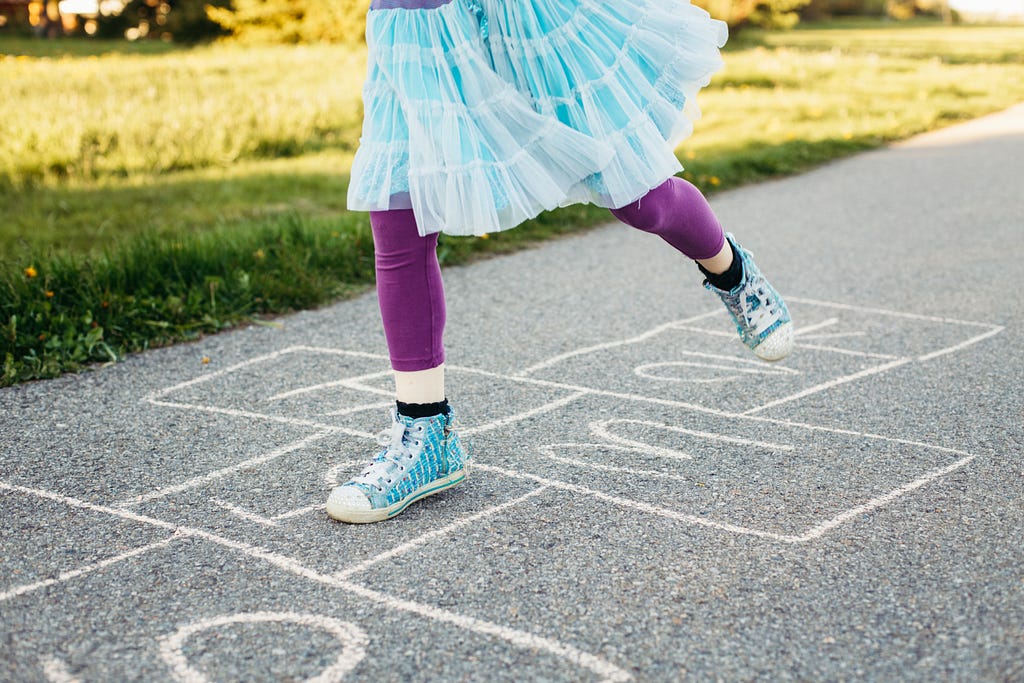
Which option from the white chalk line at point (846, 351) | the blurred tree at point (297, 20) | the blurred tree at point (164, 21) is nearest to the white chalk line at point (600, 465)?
the white chalk line at point (846, 351)

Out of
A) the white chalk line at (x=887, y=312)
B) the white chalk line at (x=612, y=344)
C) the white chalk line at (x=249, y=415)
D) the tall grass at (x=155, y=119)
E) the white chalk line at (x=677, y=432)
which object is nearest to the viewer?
the white chalk line at (x=677, y=432)

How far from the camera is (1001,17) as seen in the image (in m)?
40.6

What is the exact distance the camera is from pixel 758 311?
10.1 feet

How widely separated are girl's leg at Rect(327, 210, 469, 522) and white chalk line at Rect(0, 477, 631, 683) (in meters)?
0.22

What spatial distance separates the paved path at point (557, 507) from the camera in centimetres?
197

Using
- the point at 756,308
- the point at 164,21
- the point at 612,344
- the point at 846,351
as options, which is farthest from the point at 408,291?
the point at 164,21

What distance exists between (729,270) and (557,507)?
34.9 inches

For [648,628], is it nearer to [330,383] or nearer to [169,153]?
[330,383]

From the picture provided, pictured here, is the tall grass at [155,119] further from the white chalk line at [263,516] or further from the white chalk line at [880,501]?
the white chalk line at [880,501]

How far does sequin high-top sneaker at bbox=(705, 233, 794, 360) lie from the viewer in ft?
10.1

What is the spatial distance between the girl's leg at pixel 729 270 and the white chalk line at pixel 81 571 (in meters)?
1.32

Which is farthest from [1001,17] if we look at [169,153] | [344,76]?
[169,153]

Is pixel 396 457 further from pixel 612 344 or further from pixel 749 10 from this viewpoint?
pixel 749 10

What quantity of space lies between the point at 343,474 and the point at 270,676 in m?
0.96
